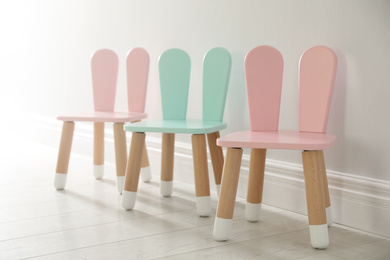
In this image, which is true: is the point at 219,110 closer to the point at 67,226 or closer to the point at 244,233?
the point at 244,233

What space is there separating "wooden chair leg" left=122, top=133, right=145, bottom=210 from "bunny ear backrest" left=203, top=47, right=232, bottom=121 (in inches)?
11.8

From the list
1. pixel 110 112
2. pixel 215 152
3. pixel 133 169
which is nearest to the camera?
pixel 133 169

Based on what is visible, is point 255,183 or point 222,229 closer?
point 222,229

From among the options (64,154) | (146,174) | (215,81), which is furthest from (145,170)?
(215,81)

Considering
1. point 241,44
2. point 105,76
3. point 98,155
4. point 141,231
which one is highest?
point 241,44

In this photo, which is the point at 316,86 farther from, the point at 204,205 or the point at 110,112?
the point at 110,112

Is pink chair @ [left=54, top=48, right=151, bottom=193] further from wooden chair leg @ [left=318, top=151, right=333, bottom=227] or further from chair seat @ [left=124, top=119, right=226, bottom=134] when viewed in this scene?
wooden chair leg @ [left=318, top=151, right=333, bottom=227]

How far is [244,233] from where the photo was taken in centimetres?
161

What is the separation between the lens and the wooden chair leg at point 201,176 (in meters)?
1.75

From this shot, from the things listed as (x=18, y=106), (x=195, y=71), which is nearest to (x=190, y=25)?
(x=195, y=71)

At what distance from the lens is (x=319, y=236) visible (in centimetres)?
144

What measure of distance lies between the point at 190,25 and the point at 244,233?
3.24 feet

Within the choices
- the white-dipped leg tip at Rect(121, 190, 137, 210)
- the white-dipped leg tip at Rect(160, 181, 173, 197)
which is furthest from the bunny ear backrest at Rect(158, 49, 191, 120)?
the white-dipped leg tip at Rect(121, 190, 137, 210)

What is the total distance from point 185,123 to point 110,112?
533mm
